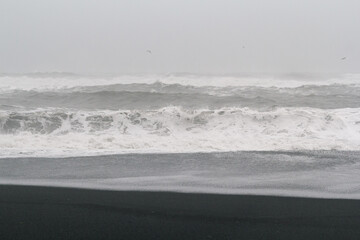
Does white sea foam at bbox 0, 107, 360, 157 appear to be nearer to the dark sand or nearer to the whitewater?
the whitewater

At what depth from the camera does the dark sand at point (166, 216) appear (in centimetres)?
381

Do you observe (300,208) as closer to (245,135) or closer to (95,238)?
(95,238)

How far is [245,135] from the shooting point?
403 inches

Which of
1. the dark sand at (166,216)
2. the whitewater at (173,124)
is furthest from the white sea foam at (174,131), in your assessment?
the dark sand at (166,216)

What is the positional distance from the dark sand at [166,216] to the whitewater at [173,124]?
10.6 ft

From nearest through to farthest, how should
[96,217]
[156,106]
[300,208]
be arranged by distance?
[96,217] < [300,208] < [156,106]

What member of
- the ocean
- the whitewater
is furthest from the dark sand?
the whitewater

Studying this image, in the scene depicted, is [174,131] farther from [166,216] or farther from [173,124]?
[166,216]

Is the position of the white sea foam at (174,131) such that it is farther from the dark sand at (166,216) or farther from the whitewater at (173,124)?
the dark sand at (166,216)

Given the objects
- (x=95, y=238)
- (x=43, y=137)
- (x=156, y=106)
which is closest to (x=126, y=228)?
(x=95, y=238)

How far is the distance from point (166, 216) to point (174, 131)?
21.7 ft

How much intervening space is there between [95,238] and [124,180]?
2119 millimetres

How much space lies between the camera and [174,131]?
35.7ft

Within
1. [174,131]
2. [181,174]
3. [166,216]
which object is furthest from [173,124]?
[166,216]
